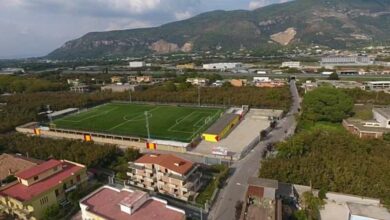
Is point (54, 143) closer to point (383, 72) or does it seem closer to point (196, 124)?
point (196, 124)

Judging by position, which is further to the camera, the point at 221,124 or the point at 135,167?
the point at 221,124

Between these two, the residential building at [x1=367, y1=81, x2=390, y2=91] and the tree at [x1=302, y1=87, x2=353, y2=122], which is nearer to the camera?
the tree at [x1=302, y1=87, x2=353, y2=122]

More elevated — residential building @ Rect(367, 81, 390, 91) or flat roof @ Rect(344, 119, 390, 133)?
residential building @ Rect(367, 81, 390, 91)

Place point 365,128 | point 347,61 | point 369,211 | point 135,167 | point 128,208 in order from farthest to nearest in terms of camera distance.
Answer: point 347,61 < point 365,128 < point 135,167 < point 369,211 < point 128,208

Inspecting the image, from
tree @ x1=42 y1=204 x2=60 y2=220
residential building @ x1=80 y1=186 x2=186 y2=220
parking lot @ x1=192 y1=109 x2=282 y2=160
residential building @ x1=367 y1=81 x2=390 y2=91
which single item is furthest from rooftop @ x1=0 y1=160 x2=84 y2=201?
residential building @ x1=367 y1=81 x2=390 y2=91

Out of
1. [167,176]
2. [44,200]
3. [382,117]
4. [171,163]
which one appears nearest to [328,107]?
[382,117]

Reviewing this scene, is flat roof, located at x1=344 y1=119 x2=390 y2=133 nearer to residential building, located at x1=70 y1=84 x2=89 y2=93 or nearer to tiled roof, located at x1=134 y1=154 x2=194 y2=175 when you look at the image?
tiled roof, located at x1=134 y1=154 x2=194 y2=175

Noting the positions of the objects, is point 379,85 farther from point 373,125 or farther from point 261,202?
point 261,202
